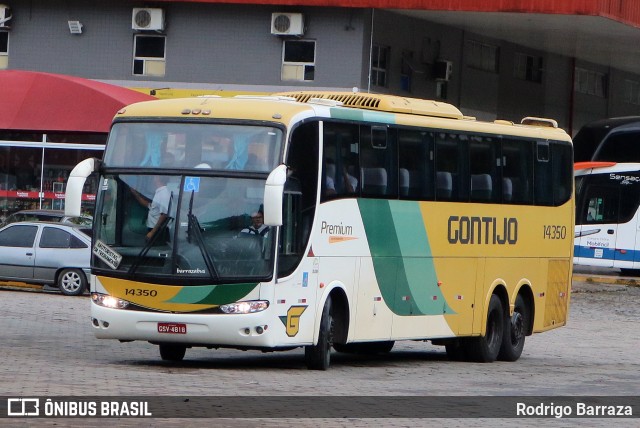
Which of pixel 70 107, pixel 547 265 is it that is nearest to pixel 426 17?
pixel 70 107

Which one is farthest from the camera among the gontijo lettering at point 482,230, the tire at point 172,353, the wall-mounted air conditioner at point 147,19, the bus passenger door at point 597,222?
the bus passenger door at point 597,222

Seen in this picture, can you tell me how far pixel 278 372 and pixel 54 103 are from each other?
22054 millimetres

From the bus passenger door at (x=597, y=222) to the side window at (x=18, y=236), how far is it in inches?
706

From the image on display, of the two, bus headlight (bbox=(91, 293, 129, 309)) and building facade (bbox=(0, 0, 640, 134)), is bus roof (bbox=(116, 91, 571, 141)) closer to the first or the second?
bus headlight (bbox=(91, 293, 129, 309))

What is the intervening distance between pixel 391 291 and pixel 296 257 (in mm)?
2299

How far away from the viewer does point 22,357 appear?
16.4m

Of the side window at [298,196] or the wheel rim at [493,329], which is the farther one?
the wheel rim at [493,329]

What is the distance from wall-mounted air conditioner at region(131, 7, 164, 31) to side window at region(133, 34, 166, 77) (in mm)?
582

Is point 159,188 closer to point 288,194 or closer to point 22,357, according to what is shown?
point 288,194

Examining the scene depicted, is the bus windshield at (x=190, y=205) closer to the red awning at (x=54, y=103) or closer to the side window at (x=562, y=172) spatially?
the side window at (x=562, y=172)

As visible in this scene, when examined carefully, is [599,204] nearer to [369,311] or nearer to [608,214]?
[608,214]

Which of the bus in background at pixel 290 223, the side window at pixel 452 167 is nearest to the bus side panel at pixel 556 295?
the bus in background at pixel 290 223

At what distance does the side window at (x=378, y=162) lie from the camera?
1777cm

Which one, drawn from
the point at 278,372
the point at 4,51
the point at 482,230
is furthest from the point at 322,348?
the point at 4,51
